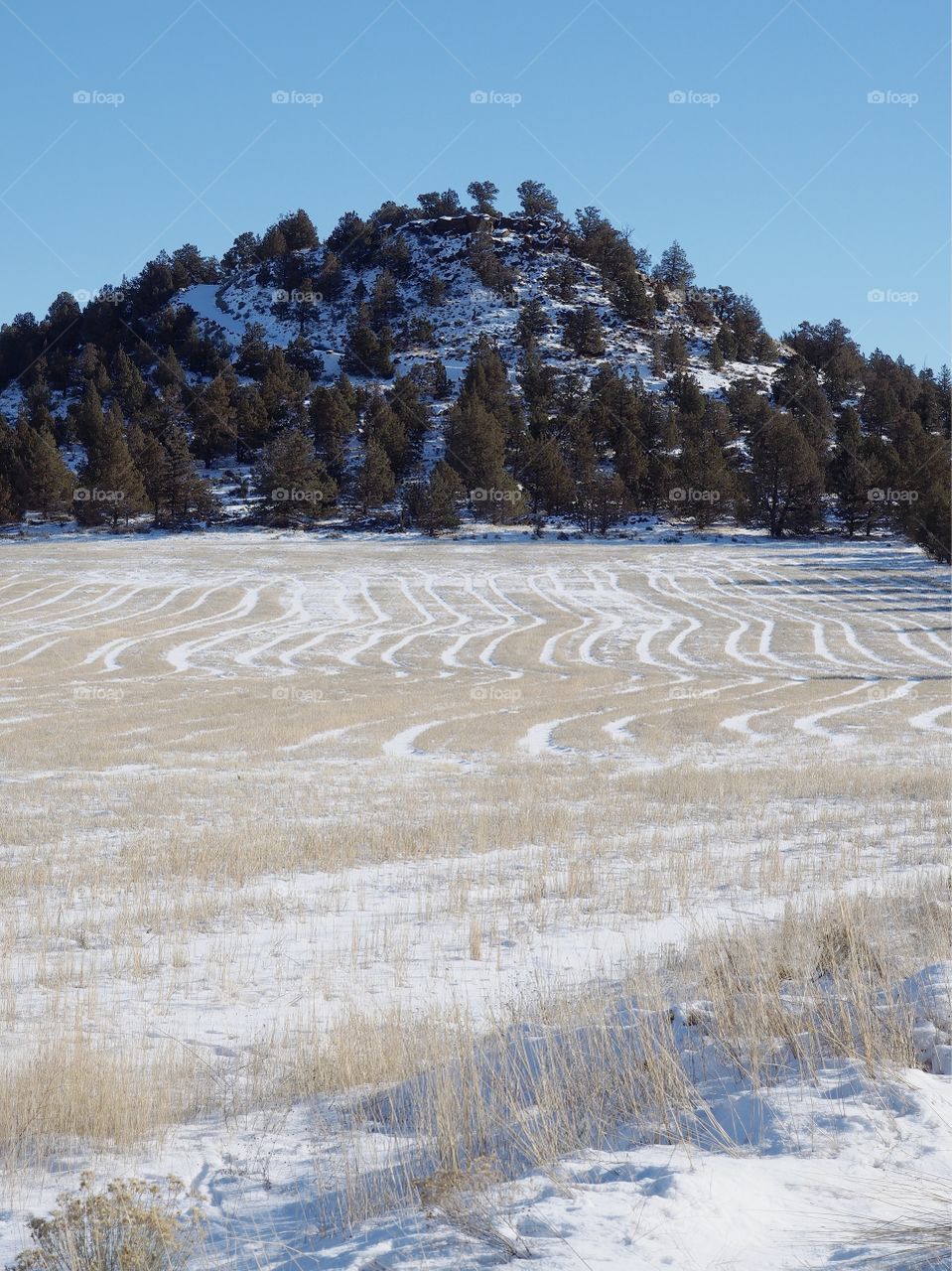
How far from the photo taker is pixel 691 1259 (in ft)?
10.8

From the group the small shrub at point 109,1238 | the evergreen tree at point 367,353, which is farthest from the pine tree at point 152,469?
the small shrub at point 109,1238

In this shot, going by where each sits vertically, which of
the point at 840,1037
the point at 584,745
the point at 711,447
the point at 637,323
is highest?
the point at 637,323


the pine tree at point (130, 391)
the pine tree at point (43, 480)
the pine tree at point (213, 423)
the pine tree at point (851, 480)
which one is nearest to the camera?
the pine tree at point (43, 480)

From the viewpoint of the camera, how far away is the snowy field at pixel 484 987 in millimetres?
3688

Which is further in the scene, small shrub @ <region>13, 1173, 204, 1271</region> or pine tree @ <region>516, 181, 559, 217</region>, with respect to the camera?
pine tree @ <region>516, 181, 559, 217</region>

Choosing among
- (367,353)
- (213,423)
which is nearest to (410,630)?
(213,423)

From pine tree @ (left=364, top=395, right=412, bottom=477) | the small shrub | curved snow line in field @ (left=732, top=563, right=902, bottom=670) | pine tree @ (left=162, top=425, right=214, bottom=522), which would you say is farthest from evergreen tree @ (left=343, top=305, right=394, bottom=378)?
the small shrub

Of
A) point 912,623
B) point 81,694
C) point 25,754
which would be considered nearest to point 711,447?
point 912,623

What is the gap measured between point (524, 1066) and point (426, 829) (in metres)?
7.32

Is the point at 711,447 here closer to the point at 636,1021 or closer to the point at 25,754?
the point at 25,754

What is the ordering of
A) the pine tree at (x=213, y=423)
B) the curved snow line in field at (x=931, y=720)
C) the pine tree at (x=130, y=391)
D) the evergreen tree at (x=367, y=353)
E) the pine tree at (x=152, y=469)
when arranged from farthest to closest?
the evergreen tree at (x=367, y=353)
the pine tree at (x=130, y=391)
the pine tree at (x=213, y=423)
the pine tree at (x=152, y=469)
the curved snow line in field at (x=931, y=720)

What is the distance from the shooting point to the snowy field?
12.1 ft

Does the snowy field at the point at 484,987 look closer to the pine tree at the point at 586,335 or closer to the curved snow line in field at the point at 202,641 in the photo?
the curved snow line in field at the point at 202,641

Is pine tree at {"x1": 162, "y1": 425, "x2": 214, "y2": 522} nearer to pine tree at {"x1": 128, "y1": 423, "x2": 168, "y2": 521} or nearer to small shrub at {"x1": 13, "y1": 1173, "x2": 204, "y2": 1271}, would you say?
pine tree at {"x1": 128, "y1": 423, "x2": 168, "y2": 521}
